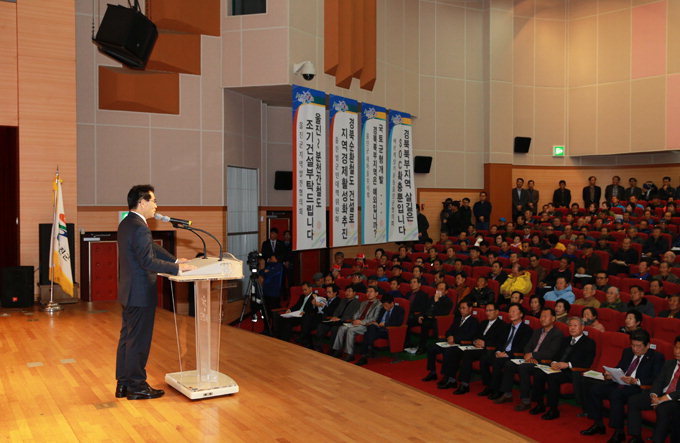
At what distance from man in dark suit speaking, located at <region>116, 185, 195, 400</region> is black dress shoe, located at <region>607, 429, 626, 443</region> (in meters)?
3.58

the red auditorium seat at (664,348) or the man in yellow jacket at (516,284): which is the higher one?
the man in yellow jacket at (516,284)

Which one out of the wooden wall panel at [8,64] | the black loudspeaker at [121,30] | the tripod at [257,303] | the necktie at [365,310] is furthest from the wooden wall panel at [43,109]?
the necktie at [365,310]

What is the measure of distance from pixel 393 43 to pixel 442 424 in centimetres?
1060

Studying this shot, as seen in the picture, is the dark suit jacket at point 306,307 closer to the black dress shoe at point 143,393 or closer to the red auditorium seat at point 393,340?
the red auditorium seat at point 393,340

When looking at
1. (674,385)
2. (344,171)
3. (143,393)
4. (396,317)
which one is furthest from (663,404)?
(344,171)

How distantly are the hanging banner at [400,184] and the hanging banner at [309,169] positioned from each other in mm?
2390

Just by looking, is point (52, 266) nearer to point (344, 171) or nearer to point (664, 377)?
point (344, 171)

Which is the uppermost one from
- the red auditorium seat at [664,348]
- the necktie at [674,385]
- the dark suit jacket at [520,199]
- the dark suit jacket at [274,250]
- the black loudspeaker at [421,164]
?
the black loudspeaker at [421,164]

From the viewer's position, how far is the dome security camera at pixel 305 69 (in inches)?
384

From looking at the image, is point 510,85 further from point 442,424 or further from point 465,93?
point 442,424

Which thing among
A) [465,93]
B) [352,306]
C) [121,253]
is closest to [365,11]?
[465,93]

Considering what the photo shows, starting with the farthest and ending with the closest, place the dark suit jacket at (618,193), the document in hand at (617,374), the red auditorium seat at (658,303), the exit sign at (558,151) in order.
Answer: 1. the exit sign at (558,151)
2. the dark suit jacket at (618,193)
3. the red auditorium seat at (658,303)
4. the document in hand at (617,374)

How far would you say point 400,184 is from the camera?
12.7m

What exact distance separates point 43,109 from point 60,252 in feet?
6.46
